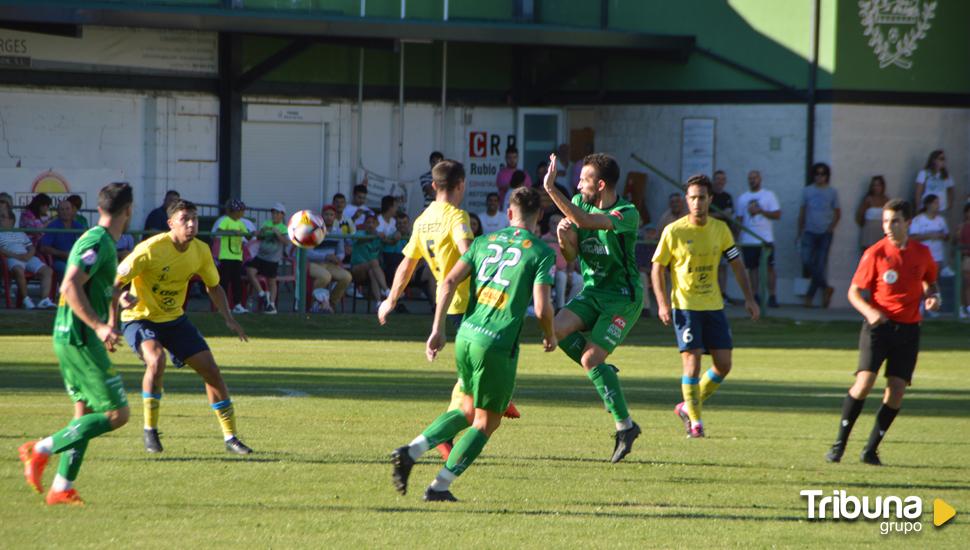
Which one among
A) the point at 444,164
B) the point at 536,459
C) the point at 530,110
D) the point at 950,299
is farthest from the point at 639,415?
the point at 530,110

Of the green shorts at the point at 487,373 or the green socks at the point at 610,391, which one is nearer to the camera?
the green shorts at the point at 487,373

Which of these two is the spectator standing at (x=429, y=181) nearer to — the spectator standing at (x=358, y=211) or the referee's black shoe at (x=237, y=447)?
the spectator standing at (x=358, y=211)

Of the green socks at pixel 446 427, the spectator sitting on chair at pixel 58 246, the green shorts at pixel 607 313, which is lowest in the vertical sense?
the green socks at pixel 446 427

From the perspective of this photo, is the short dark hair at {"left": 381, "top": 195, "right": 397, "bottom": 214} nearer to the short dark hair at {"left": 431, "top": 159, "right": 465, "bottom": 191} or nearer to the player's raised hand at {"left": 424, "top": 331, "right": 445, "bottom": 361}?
the short dark hair at {"left": 431, "top": 159, "right": 465, "bottom": 191}

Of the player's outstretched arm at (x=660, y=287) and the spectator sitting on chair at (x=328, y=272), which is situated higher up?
the player's outstretched arm at (x=660, y=287)

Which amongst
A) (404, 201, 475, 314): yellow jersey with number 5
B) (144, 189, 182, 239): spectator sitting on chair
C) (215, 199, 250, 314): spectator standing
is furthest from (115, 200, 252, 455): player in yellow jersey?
(144, 189, 182, 239): spectator sitting on chair

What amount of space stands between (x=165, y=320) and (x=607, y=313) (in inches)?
124

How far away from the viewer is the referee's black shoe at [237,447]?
10.4 meters

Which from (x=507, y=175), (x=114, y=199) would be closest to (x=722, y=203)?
(x=507, y=175)

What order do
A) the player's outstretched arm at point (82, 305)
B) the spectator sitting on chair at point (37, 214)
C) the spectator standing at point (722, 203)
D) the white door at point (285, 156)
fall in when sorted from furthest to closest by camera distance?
the white door at point (285, 156)
the spectator standing at point (722, 203)
the spectator sitting on chair at point (37, 214)
the player's outstretched arm at point (82, 305)

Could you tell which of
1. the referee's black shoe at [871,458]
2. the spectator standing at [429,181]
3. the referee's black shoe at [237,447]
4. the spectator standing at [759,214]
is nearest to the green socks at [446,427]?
the referee's black shoe at [237,447]

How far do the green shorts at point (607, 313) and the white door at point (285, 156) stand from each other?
16312mm

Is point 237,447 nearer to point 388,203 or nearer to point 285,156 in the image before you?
point 388,203

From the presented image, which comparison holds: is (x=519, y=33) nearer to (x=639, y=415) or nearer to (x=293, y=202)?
(x=293, y=202)
